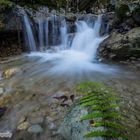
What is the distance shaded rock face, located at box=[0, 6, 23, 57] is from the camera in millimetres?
8977

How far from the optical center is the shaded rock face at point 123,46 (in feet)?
25.1

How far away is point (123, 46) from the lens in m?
7.86

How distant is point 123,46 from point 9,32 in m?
4.25

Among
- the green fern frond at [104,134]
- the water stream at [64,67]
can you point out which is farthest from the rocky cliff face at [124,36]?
the green fern frond at [104,134]

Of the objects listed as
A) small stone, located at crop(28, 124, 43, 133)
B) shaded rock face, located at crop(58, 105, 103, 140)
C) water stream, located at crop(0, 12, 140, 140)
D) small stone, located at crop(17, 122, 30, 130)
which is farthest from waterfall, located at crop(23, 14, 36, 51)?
→ shaded rock face, located at crop(58, 105, 103, 140)

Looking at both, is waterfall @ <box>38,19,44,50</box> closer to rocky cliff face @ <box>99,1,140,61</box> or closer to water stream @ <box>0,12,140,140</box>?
water stream @ <box>0,12,140,140</box>

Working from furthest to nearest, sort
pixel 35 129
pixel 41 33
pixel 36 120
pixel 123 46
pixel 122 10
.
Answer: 1. pixel 41 33
2. pixel 122 10
3. pixel 123 46
4. pixel 36 120
5. pixel 35 129

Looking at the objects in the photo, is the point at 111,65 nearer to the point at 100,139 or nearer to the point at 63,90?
the point at 63,90

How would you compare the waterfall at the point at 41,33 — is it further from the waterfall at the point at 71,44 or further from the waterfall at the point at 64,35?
the waterfall at the point at 64,35

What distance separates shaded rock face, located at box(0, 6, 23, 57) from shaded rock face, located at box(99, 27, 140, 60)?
10.5 feet

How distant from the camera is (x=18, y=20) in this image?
371 inches

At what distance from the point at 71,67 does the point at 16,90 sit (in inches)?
97.1

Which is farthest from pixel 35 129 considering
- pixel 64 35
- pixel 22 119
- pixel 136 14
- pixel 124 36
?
pixel 64 35

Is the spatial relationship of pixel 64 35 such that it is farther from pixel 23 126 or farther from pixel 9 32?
pixel 23 126
